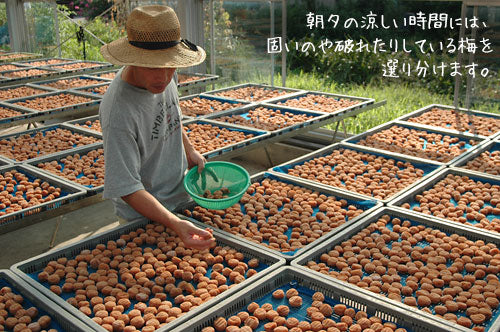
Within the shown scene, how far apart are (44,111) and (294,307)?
3484mm

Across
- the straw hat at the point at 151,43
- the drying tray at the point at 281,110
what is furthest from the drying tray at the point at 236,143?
the straw hat at the point at 151,43

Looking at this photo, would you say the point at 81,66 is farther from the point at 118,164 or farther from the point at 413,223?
the point at 413,223

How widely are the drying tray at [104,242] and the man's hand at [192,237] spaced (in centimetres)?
17

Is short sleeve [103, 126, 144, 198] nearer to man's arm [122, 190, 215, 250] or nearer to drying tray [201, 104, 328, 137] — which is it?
man's arm [122, 190, 215, 250]

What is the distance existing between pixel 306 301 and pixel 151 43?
100 centimetres

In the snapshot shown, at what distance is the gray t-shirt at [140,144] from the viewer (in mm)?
1771

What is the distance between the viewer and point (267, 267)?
1.85 m

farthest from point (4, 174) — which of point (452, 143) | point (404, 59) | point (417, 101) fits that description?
point (404, 59)

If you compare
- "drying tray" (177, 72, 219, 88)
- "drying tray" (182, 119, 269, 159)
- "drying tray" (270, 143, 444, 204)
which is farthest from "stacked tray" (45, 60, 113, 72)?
"drying tray" (270, 143, 444, 204)

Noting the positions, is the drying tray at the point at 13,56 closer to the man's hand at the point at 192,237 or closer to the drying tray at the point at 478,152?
the drying tray at the point at 478,152

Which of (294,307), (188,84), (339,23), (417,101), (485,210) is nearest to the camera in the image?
(294,307)

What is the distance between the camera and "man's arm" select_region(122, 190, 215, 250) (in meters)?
1.70

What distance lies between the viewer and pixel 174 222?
1.73 m

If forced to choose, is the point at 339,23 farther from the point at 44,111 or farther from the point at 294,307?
the point at 294,307
